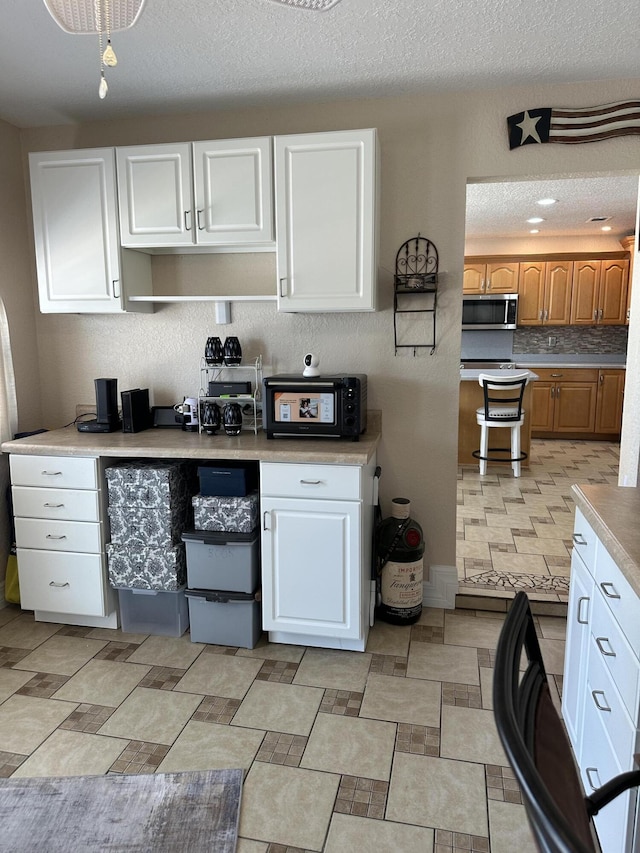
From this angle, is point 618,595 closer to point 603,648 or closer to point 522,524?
point 603,648

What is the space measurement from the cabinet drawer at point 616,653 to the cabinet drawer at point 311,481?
1032mm

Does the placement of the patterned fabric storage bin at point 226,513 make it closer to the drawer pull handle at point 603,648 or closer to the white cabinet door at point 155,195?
the white cabinet door at point 155,195

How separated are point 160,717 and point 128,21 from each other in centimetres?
219

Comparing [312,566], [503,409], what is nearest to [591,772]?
[312,566]

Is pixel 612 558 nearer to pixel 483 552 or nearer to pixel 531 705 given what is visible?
pixel 531 705

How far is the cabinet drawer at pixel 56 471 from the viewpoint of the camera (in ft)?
9.02

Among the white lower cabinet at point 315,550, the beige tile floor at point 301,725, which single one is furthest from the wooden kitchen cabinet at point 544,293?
the white lower cabinet at point 315,550

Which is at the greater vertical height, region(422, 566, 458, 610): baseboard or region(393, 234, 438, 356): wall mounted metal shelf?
region(393, 234, 438, 356): wall mounted metal shelf

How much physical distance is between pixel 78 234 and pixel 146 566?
1.62 metres

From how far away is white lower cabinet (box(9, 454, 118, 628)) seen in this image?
2777 millimetres

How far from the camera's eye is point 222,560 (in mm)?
2686

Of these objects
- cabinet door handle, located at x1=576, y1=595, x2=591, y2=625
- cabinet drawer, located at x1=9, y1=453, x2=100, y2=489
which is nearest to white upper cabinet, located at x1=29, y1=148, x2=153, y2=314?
cabinet drawer, located at x1=9, y1=453, x2=100, y2=489

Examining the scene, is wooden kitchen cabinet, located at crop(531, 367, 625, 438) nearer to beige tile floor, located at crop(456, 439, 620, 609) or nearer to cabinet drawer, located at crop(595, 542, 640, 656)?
beige tile floor, located at crop(456, 439, 620, 609)

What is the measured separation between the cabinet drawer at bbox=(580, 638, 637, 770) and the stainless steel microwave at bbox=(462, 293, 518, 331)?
5991 millimetres
